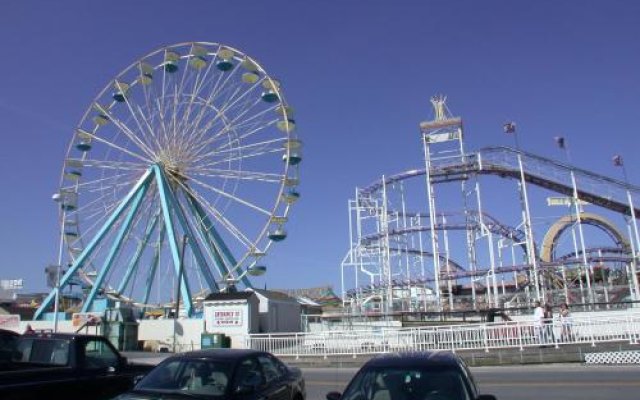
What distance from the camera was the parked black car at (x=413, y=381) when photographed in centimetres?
544

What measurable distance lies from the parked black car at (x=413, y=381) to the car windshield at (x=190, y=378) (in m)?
1.53

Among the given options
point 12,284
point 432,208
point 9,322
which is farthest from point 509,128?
point 12,284

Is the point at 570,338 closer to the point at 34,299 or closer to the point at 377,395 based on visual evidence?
the point at 377,395

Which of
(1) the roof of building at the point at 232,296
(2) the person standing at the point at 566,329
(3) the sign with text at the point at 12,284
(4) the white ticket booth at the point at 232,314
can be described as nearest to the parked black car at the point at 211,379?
(2) the person standing at the point at 566,329

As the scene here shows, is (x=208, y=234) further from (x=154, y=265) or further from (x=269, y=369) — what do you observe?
(x=269, y=369)

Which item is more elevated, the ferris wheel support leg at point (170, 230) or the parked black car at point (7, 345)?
the ferris wheel support leg at point (170, 230)

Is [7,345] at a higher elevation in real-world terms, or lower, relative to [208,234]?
lower

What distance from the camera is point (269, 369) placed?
7656 mm

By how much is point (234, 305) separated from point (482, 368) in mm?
13366

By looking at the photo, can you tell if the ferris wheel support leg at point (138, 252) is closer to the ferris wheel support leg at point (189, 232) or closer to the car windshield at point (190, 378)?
the ferris wheel support leg at point (189, 232)

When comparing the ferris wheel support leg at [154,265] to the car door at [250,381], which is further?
the ferris wheel support leg at [154,265]

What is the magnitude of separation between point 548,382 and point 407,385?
358 inches

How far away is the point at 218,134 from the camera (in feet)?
115

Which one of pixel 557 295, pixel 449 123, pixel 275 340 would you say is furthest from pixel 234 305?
pixel 557 295
